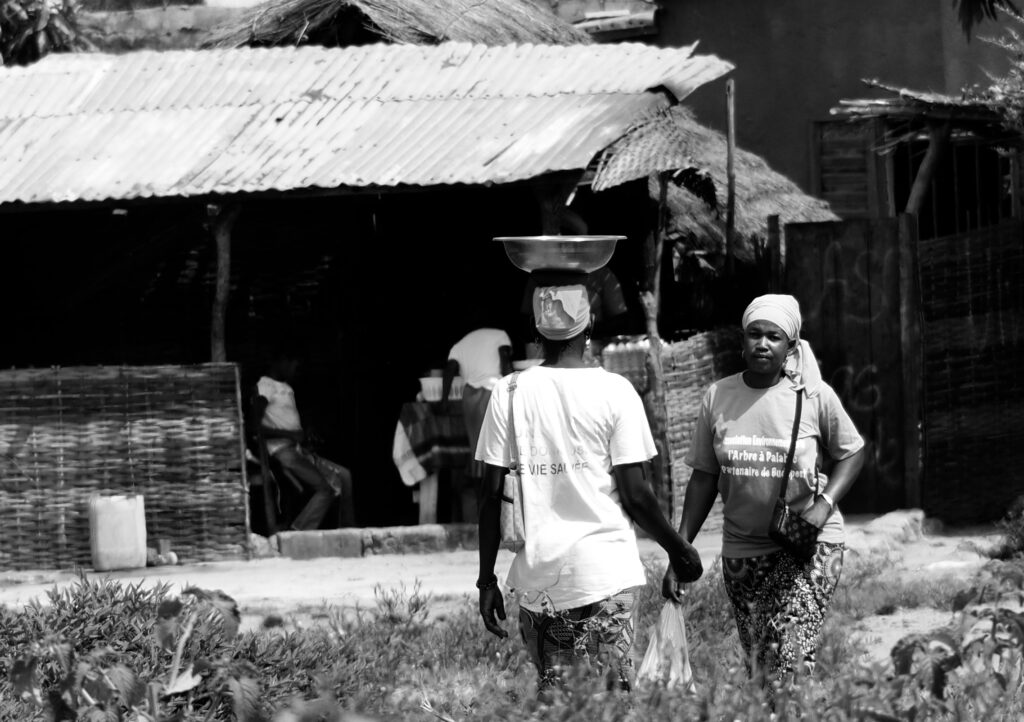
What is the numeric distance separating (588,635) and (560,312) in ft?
3.06

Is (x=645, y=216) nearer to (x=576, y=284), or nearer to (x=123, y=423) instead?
(x=123, y=423)

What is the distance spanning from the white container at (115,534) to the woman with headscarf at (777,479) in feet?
20.7

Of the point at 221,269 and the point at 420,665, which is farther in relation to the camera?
the point at 221,269

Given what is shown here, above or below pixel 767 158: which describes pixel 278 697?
below

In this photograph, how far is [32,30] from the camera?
20.3 m

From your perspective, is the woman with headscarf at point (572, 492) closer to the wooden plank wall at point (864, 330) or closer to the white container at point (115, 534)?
the white container at point (115, 534)

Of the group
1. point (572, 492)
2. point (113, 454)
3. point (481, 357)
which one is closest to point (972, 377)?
point (481, 357)

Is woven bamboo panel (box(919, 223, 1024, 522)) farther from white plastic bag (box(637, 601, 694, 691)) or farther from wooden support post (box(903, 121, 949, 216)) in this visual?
white plastic bag (box(637, 601, 694, 691))

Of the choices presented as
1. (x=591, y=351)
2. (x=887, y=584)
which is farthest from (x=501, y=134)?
(x=887, y=584)

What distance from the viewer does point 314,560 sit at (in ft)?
36.8

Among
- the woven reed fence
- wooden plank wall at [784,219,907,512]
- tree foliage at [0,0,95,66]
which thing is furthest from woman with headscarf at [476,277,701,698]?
tree foliage at [0,0,95,66]

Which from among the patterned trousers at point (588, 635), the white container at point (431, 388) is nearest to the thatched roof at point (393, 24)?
the white container at point (431, 388)

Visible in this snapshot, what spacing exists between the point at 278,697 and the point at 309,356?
780 centimetres

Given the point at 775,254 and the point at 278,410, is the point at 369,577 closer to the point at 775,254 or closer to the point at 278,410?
the point at 278,410
